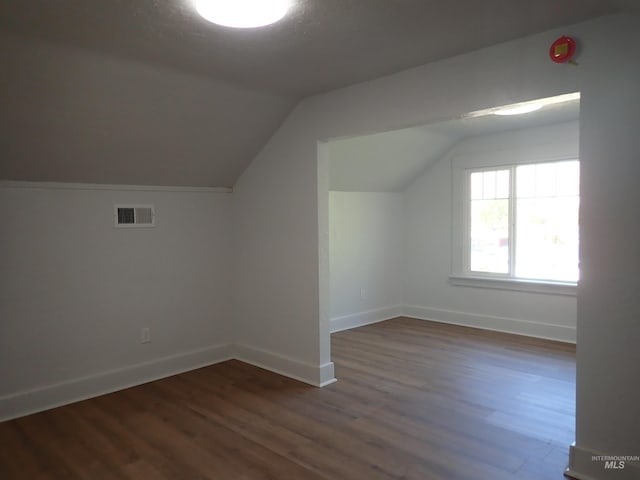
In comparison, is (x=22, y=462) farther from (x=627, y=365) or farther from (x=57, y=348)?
(x=627, y=365)

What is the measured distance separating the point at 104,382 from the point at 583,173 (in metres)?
3.74

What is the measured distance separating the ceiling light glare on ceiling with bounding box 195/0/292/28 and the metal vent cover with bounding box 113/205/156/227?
84.6 inches

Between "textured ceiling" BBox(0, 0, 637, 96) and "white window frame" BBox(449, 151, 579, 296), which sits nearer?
"textured ceiling" BBox(0, 0, 637, 96)

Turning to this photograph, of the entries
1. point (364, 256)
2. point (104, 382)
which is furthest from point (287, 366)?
point (364, 256)

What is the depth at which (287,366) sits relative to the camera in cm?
412

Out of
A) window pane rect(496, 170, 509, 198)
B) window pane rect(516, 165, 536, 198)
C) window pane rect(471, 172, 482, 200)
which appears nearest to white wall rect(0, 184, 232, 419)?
window pane rect(471, 172, 482, 200)

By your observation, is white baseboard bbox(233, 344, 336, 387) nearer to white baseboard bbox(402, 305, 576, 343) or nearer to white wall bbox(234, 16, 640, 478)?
white wall bbox(234, 16, 640, 478)

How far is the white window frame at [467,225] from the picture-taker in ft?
17.1

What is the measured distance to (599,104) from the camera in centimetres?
235

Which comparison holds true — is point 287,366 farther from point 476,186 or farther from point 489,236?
point 476,186

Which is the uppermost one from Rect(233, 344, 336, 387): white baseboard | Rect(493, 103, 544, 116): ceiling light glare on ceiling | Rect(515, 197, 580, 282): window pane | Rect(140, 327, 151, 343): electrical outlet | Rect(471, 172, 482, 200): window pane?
Rect(493, 103, 544, 116): ceiling light glare on ceiling

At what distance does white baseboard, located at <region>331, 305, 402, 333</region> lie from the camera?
565cm

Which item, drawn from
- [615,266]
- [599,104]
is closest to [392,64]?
[599,104]

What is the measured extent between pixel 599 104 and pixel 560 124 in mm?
3052
